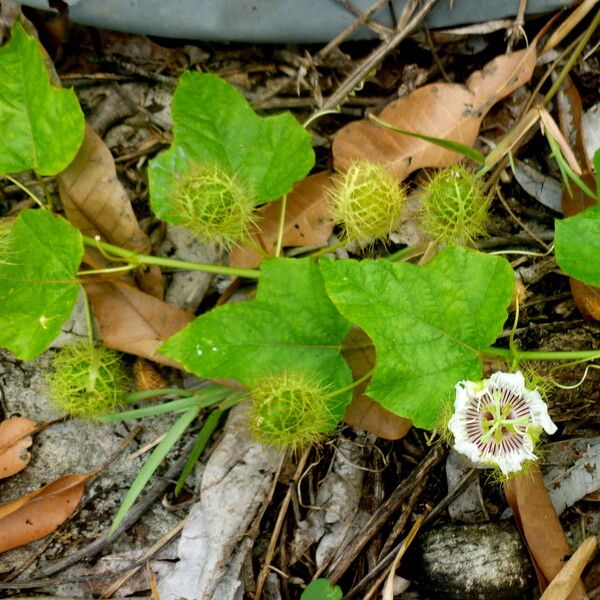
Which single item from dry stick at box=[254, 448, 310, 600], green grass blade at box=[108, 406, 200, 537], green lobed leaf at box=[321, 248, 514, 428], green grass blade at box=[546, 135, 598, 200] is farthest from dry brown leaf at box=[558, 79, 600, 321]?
green grass blade at box=[108, 406, 200, 537]

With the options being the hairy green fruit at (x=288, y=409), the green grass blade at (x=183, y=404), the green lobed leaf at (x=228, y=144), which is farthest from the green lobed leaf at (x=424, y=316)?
the green grass blade at (x=183, y=404)

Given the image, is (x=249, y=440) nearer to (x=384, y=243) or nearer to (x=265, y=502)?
(x=265, y=502)

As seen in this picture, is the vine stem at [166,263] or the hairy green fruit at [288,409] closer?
the hairy green fruit at [288,409]

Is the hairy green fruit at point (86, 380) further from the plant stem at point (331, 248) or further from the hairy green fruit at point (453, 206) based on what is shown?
the hairy green fruit at point (453, 206)

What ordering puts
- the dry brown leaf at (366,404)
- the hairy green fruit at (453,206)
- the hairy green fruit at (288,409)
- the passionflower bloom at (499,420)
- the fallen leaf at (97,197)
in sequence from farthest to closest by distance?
the fallen leaf at (97,197) < the dry brown leaf at (366,404) < the hairy green fruit at (453,206) < the hairy green fruit at (288,409) < the passionflower bloom at (499,420)

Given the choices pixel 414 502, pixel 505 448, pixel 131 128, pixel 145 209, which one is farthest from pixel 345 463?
pixel 131 128

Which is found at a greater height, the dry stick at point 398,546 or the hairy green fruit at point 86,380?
the hairy green fruit at point 86,380

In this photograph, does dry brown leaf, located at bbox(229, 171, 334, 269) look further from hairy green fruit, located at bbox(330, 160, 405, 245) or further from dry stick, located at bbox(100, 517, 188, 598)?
dry stick, located at bbox(100, 517, 188, 598)
